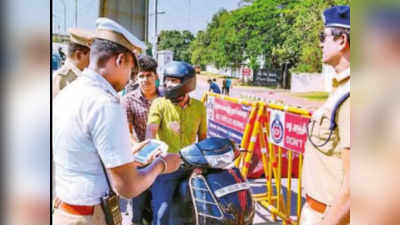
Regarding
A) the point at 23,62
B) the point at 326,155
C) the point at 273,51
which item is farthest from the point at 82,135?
the point at 326,155

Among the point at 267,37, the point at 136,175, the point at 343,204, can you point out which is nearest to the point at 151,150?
the point at 136,175

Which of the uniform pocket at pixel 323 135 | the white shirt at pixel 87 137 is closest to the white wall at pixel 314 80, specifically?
the uniform pocket at pixel 323 135

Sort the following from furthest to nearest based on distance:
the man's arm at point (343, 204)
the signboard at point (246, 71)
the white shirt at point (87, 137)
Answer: the signboard at point (246, 71) < the white shirt at point (87, 137) < the man's arm at point (343, 204)

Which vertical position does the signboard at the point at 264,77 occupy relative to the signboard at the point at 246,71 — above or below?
below

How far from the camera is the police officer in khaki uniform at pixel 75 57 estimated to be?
181 centimetres

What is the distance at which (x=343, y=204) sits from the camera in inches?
65.0

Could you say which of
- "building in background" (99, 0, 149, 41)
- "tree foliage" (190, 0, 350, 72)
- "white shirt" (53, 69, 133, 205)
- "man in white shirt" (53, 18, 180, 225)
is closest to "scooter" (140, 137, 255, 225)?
"man in white shirt" (53, 18, 180, 225)

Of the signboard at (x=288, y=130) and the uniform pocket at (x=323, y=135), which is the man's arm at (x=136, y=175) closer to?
the signboard at (x=288, y=130)

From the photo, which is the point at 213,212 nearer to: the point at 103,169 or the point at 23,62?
the point at 103,169

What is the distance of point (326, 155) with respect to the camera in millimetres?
1692

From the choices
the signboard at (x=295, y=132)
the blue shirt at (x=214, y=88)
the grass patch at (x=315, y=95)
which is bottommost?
the signboard at (x=295, y=132)

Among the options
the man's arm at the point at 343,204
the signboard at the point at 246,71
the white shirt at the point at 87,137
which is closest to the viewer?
the man's arm at the point at 343,204

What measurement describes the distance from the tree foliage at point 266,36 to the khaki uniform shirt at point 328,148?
0.51 feet

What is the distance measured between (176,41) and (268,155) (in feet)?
2.47
